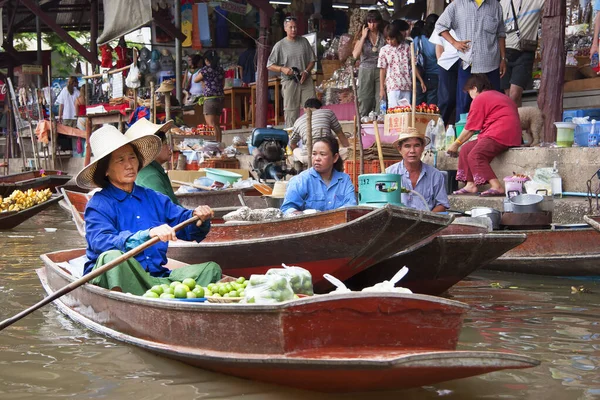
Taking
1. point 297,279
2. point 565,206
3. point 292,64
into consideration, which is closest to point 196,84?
point 292,64

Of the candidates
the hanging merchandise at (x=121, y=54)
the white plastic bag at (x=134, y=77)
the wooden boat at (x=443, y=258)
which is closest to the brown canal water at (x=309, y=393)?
the wooden boat at (x=443, y=258)

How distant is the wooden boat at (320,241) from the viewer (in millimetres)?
4819

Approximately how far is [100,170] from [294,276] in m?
1.38

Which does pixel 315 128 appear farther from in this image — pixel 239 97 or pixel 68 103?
pixel 68 103

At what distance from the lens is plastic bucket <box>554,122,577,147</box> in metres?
7.64

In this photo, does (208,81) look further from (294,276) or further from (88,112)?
(294,276)

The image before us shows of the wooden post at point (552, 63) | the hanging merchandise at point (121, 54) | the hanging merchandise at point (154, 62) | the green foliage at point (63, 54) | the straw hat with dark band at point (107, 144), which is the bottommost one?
the straw hat with dark band at point (107, 144)

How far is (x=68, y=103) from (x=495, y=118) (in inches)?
498

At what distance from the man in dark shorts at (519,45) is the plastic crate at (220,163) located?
390cm

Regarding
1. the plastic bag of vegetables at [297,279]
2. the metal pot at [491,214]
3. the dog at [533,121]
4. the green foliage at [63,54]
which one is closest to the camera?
the plastic bag of vegetables at [297,279]

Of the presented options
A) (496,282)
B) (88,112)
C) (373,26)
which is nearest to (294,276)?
(496,282)

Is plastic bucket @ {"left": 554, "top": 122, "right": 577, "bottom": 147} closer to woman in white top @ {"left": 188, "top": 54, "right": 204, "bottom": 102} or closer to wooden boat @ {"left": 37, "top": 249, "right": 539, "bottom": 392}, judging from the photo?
wooden boat @ {"left": 37, "top": 249, "right": 539, "bottom": 392}

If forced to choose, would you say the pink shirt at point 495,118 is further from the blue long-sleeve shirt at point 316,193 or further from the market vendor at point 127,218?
the market vendor at point 127,218

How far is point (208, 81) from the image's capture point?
45.6ft
